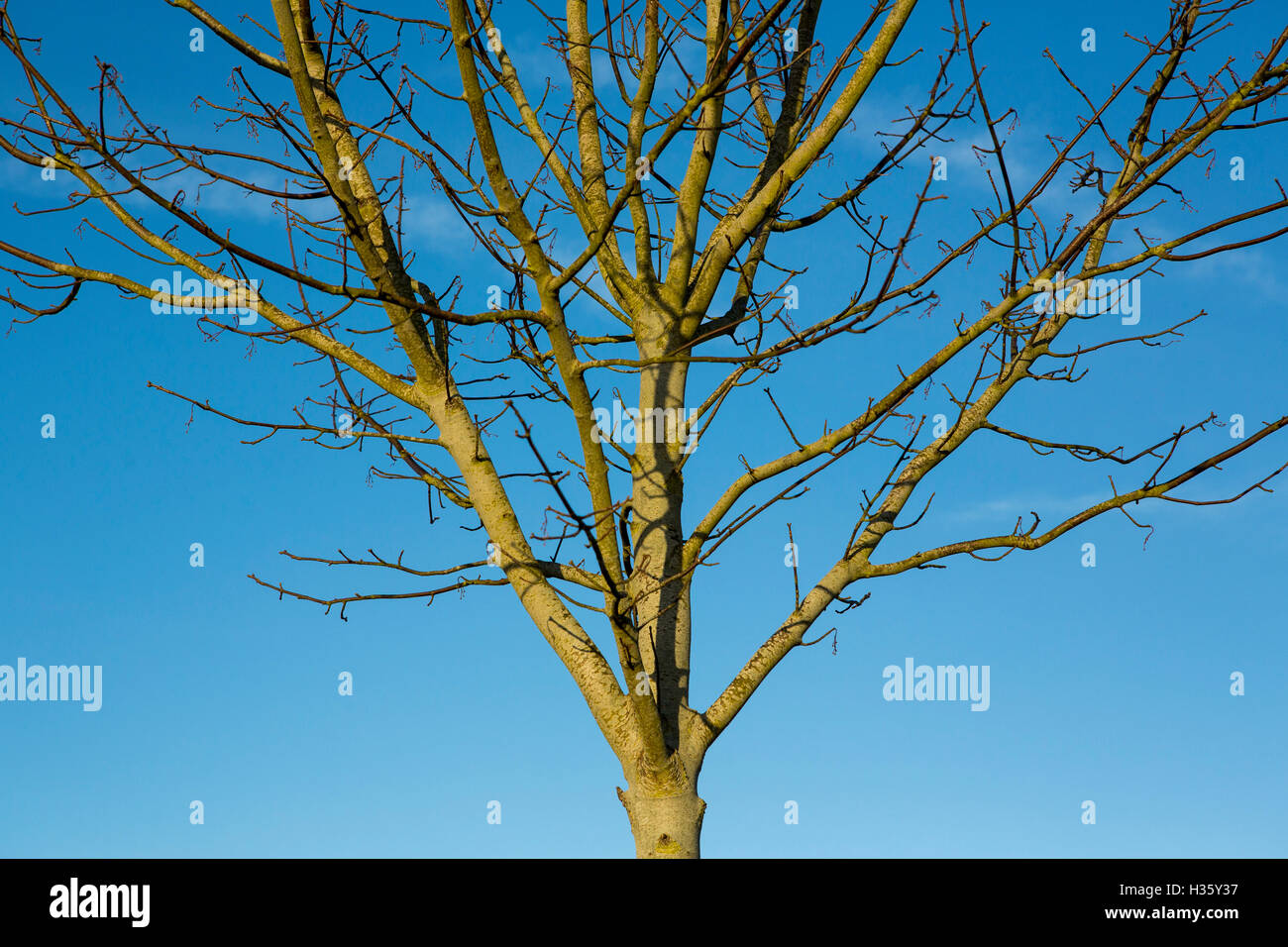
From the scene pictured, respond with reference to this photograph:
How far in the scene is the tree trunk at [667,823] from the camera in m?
3.88

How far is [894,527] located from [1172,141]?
78.3 inches

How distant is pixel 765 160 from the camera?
4805mm

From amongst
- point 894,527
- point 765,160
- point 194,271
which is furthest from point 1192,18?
point 194,271

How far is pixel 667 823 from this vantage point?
389cm

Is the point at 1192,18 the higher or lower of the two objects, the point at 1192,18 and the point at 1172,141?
the higher

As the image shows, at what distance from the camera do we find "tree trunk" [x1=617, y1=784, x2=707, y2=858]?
388 centimetres

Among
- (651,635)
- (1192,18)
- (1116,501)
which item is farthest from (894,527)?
(1192,18)
